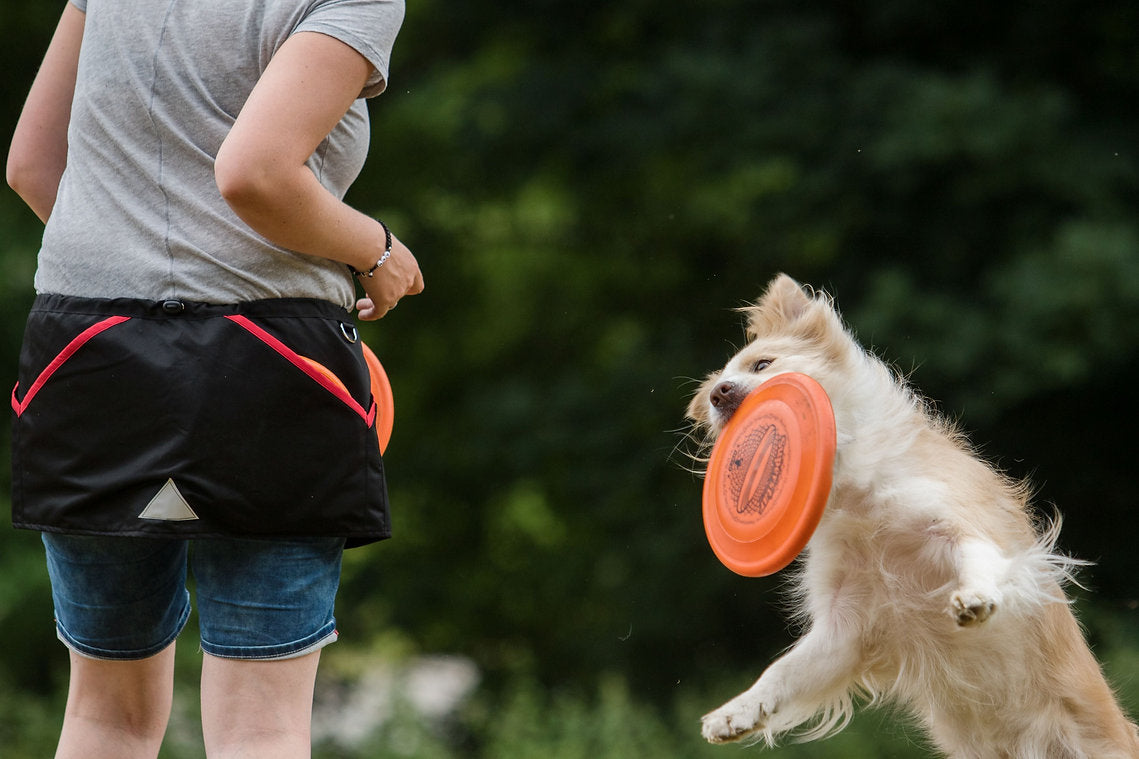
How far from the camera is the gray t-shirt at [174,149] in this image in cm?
229

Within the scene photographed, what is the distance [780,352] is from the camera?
3.87 m

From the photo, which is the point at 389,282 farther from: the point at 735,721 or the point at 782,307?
the point at 782,307

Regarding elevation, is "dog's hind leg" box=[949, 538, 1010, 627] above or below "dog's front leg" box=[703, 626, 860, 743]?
above

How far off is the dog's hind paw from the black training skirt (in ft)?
4.83

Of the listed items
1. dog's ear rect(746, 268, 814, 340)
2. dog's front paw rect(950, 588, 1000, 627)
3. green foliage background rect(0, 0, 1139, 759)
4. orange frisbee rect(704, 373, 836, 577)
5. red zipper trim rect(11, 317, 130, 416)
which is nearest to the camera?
red zipper trim rect(11, 317, 130, 416)

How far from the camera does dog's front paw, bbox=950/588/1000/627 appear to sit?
290 cm

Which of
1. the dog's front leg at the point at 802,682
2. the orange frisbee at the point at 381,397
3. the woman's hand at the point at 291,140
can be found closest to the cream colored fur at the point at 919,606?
the dog's front leg at the point at 802,682

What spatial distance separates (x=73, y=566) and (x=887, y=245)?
25.0 feet

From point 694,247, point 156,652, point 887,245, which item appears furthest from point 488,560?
point 156,652

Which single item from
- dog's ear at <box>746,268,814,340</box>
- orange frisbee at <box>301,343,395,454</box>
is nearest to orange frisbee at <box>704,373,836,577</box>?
dog's ear at <box>746,268,814,340</box>

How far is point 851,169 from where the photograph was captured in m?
9.12

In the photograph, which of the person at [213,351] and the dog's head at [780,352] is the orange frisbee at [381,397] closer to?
the person at [213,351]

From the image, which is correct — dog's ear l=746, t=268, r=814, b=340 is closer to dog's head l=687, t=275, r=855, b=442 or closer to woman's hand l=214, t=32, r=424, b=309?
dog's head l=687, t=275, r=855, b=442

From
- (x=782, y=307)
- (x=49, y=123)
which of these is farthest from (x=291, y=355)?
→ (x=782, y=307)
